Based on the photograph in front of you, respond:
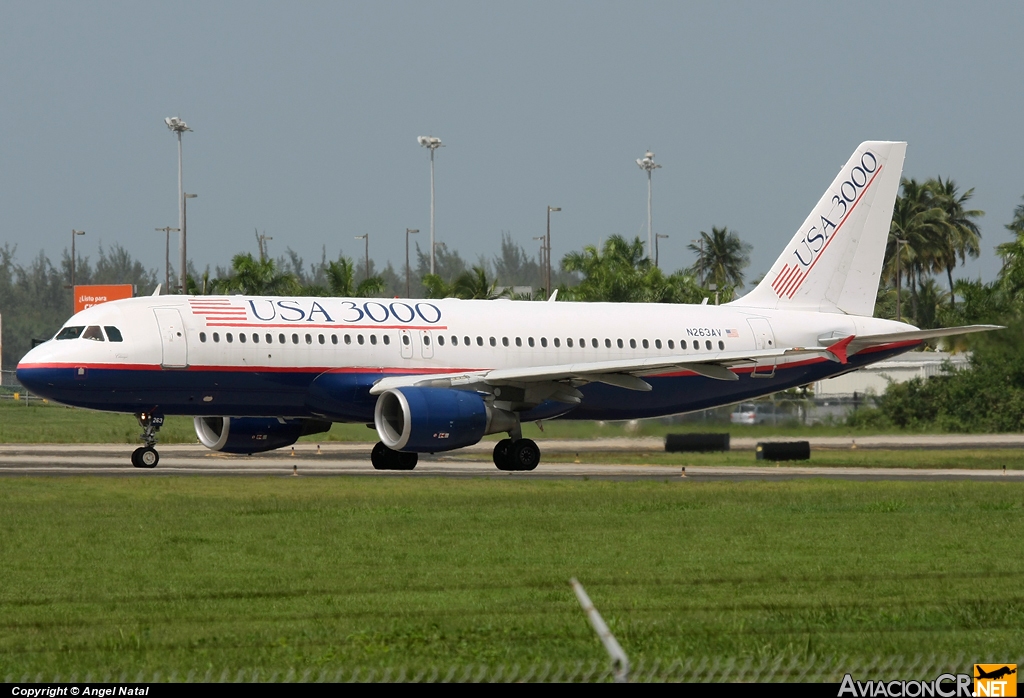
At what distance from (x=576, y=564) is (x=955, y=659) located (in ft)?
22.7

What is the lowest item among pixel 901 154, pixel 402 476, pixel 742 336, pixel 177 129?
pixel 402 476

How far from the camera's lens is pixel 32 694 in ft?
28.0

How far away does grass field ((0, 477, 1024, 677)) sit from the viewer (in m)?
11.9

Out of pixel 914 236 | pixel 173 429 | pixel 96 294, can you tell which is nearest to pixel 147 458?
pixel 173 429

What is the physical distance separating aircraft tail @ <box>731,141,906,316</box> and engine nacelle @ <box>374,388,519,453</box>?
11600mm

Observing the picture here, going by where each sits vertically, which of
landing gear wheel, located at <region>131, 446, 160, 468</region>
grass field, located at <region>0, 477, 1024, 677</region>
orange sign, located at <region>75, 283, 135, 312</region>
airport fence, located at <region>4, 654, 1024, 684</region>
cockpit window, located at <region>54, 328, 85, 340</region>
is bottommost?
landing gear wheel, located at <region>131, 446, 160, 468</region>

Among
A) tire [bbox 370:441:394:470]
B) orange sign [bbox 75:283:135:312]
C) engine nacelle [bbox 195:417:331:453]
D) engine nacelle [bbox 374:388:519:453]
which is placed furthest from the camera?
orange sign [bbox 75:283:135:312]

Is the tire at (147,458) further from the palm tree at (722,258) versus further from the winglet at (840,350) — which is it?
the palm tree at (722,258)

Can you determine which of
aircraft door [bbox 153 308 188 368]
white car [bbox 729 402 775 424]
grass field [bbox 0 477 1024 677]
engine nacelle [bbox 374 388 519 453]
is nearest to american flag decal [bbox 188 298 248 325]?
aircraft door [bbox 153 308 188 368]

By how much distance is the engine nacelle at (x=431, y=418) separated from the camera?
32.2 m

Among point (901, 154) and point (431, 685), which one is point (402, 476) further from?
point (431, 685)

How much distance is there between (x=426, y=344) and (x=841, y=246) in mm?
14069

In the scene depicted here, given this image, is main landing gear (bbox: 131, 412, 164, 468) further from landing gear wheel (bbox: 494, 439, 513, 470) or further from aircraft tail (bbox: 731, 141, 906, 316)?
aircraft tail (bbox: 731, 141, 906, 316)

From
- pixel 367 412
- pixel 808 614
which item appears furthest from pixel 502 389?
pixel 808 614
